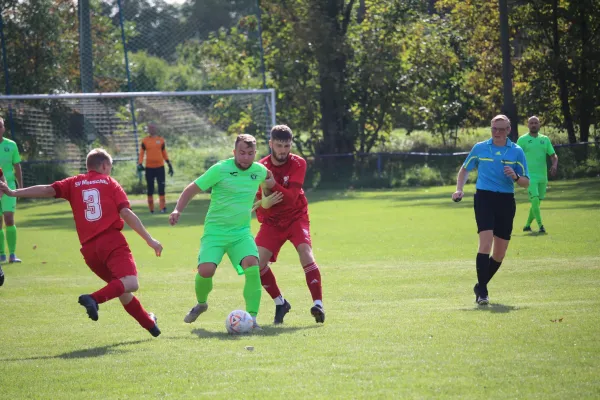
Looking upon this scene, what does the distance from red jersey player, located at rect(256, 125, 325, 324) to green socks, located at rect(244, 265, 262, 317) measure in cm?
64

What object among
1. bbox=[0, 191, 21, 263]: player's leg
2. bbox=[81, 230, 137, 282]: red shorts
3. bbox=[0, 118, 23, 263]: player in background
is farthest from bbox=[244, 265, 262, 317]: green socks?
bbox=[0, 191, 21, 263]: player's leg

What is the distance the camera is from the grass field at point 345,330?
6277mm

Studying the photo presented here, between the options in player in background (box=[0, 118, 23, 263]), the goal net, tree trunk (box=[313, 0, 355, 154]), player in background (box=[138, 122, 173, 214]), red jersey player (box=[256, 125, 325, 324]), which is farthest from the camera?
tree trunk (box=[313, 0, 355, 154])

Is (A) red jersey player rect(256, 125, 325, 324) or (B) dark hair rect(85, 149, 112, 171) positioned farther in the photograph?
(A) red jersey player rect(256, 125, 325, 324)

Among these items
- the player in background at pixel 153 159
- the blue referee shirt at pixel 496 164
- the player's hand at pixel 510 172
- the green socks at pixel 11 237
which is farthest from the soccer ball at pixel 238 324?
the player in background at pixel 153 159

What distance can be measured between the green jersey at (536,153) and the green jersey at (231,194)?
31.9 feet

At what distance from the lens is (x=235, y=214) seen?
887cm

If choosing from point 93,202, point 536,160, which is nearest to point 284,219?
point 93,202

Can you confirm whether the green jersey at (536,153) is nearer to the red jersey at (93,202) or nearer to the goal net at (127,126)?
the red jersey at (93,202)

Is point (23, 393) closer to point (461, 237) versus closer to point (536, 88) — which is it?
point (461, 237)

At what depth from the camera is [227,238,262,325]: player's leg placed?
344 inches

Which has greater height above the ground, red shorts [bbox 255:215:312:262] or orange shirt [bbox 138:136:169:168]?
orange shirt [bbox 138:136:169:168]

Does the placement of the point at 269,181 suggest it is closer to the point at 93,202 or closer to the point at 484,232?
the point at 93,202

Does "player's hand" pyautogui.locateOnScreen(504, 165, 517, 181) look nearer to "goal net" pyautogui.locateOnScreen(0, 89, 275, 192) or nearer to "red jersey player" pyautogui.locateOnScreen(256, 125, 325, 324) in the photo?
"red jersey player" pyautogui.locateOnScreen(256, 125, 325, 324)
